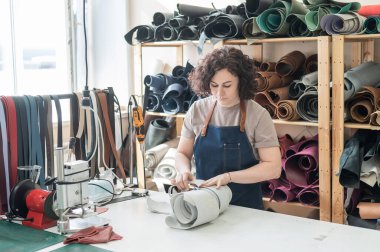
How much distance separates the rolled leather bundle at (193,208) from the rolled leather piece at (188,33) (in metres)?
1.73

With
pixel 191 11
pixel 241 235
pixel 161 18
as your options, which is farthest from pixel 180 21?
pixel 241 235

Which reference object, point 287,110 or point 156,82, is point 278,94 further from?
point 156,82

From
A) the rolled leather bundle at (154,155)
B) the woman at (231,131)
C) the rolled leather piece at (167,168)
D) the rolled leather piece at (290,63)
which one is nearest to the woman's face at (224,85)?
the woman at (231,131)

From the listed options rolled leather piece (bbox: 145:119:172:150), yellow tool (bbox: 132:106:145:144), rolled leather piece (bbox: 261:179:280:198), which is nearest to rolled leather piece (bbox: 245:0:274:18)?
rolled leather piece (bbox: 261:179:280:198)

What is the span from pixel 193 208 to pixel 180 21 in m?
1.94

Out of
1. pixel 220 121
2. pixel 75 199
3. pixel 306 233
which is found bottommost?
pixel 306 233

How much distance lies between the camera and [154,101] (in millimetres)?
3848

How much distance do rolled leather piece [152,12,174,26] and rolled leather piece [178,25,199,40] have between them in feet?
0.60

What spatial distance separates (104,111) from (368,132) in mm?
1666

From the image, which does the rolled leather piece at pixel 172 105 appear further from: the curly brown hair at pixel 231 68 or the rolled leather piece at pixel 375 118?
the rolled leather piece at pixel 375 118

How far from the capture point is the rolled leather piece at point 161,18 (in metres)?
3.65

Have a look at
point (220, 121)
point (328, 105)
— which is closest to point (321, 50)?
point (328, 105)

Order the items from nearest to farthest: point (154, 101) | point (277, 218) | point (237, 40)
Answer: point (277, 218)
point (237, 40)
point (154, 101)

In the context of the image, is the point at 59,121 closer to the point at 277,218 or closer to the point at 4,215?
the point at 4,215
